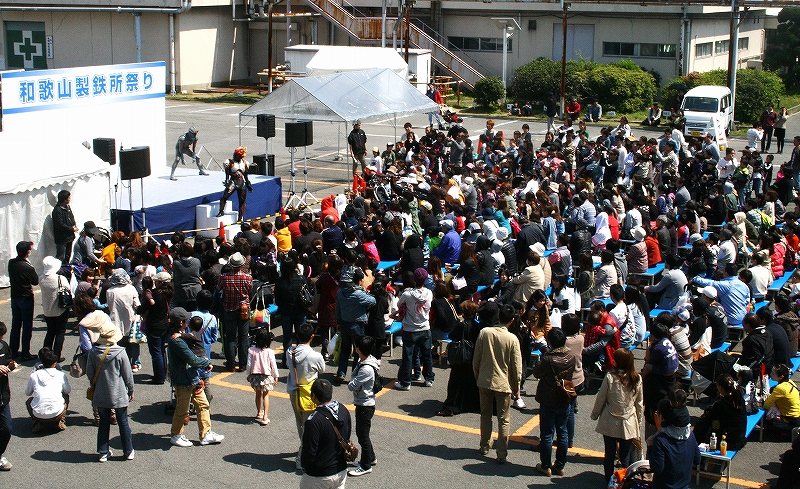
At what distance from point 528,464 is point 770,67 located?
46212mm

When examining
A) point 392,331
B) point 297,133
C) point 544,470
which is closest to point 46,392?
point 392,331

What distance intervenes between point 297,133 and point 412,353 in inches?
458

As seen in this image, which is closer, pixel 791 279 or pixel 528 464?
pixel 528 464

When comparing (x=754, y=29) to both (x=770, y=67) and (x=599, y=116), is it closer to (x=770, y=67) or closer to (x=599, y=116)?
(x=770, y=67)

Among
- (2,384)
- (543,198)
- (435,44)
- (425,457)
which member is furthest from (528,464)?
(435,44)

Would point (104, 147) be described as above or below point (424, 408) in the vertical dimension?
above

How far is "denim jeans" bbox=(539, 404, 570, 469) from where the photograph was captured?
870 centimetres

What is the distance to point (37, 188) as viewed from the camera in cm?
1532

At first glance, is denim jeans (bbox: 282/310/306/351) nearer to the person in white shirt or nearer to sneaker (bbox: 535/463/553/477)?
the person in white shirt

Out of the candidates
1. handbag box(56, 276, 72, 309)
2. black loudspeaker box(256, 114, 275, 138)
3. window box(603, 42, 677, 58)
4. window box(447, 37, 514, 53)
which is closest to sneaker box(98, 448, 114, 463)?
handbag box(56, 276, 72, 309)

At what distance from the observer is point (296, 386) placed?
887 cm

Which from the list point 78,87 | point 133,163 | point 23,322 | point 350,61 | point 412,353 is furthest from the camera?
point 350,61

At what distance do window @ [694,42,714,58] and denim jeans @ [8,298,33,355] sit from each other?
3776 centimetres

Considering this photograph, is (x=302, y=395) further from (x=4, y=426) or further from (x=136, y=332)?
(x=136, y=332)
